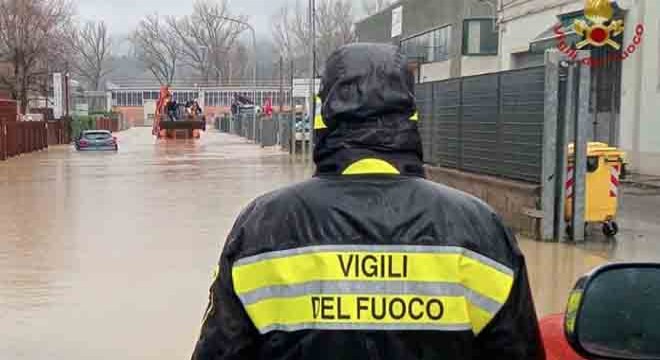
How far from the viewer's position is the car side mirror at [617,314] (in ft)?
7.61

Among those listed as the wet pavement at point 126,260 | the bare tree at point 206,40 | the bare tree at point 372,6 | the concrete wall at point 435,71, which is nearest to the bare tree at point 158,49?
the bare tree at point 206,40

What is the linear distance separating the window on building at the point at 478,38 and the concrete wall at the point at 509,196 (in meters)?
29.2

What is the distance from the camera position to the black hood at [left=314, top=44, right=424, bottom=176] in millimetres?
2377

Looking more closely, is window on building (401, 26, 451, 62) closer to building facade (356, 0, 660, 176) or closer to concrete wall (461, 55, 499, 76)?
concrete wall (461, 55, 499, 76)

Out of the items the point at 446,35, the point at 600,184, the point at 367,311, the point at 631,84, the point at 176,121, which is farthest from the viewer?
the point at 176,121

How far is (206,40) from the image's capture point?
4656 inches

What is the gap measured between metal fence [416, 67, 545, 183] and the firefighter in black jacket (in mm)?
10019

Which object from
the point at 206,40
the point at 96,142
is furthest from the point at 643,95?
the point at 206,40

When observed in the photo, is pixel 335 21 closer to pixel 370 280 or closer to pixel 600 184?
pixel 600 184

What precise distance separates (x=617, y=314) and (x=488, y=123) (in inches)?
473

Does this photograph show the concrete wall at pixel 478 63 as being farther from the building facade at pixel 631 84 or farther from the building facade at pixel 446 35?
the building facade at pixel 631 84

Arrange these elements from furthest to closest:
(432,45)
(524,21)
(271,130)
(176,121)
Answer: (176,121), (432,45), (271,130), (524,21)

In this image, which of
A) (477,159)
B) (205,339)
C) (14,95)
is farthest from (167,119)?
(205,339)

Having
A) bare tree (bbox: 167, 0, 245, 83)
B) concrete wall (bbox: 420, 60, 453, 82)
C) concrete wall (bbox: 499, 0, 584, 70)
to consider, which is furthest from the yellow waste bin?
bare tree (bbox: 167, 0, 245, 83)
